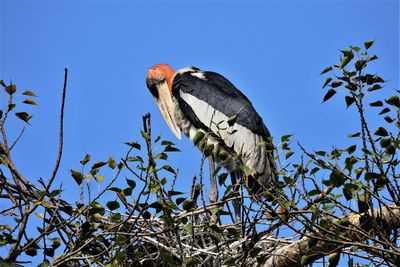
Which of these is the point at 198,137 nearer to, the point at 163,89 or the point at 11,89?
the point at 11,89

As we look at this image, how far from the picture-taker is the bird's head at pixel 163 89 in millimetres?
7668

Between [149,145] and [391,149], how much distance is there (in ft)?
3.82

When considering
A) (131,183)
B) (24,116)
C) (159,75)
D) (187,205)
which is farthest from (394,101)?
(159,75)

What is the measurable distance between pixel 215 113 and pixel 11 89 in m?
3.48

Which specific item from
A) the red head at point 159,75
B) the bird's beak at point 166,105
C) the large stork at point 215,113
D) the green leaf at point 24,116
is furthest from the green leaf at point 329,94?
the red head at point 159,75

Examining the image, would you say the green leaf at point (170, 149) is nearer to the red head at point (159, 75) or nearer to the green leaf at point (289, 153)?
the green leaf at point (289, 153)

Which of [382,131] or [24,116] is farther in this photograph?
[24,116]

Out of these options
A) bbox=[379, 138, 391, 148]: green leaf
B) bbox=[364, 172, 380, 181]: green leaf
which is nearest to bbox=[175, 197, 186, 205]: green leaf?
bbox=[364, 172, 380, 181]: green leaf

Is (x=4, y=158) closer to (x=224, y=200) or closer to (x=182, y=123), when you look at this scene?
(x=224, y=200)

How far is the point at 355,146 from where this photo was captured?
322 centimetres

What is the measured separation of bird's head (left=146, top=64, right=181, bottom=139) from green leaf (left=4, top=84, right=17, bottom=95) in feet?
12.7

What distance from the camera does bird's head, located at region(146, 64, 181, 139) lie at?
7.67 metres

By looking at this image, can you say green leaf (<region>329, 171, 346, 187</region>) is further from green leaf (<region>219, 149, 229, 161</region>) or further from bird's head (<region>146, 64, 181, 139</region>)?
bird's head (<region>146, 64, 181, 139</region>)

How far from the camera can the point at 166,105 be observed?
25.3 ft
